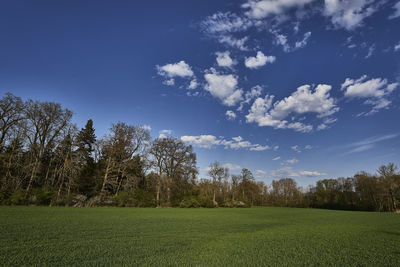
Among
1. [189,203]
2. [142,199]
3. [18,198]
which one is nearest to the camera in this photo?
[18,198]

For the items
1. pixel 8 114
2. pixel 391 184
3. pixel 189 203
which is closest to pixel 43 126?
pixel 8 114

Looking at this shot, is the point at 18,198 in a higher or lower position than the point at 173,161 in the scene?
lower

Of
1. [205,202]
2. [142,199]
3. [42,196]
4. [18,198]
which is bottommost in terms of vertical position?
[205,202]

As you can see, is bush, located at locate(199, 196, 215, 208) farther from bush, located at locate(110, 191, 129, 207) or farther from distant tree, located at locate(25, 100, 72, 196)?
distant tree, located at locate(25, 100, 72, 196)

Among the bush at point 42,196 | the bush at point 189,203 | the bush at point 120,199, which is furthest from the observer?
the bush at point 189,203

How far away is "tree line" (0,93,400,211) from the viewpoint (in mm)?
19453

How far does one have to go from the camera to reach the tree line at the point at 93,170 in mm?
19453

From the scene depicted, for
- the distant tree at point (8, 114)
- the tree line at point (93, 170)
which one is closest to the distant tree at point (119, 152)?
the tree line at point (93, 170)

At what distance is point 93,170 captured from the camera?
2566cm

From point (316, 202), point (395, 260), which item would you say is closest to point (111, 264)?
point (395, 260)

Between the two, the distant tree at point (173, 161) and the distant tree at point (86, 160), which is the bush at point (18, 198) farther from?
the distant tree at point (173, 161)

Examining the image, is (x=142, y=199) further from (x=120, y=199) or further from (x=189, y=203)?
(x=189, y=203)

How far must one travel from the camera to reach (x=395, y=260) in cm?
308

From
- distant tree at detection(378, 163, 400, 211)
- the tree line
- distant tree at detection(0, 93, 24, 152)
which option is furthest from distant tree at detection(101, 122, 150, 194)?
distant tree at detection(378, 163, 400, 211)
